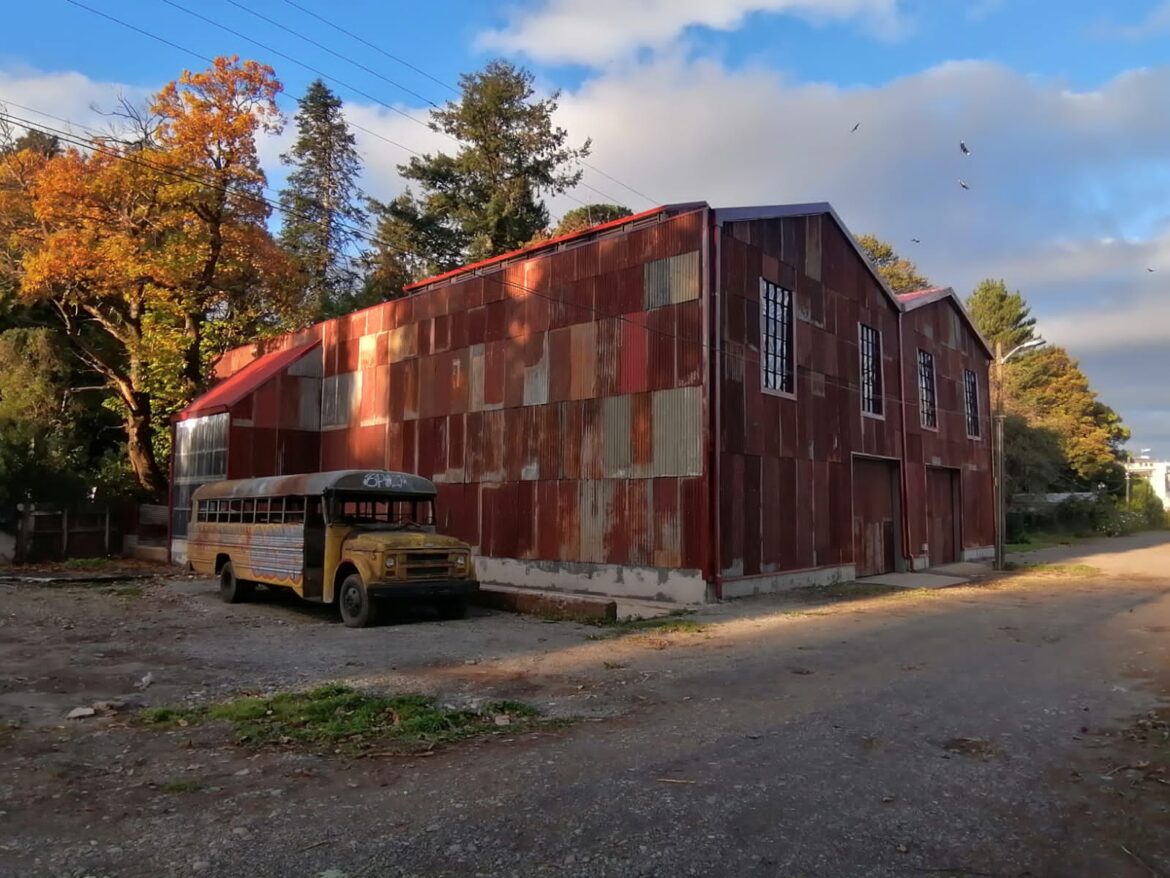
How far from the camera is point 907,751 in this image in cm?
640

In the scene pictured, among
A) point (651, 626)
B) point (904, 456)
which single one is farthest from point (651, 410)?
point (904, 456)

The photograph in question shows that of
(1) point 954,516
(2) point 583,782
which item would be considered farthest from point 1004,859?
(1) point 954,516

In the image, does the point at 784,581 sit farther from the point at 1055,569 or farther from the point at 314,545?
the point at 1055,569

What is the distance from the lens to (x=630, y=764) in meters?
6.05

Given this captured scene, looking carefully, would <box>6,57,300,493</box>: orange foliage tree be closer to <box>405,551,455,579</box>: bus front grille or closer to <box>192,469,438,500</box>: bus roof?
<box>192,469,438,500</box>: bus roof

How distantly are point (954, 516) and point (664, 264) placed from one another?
16443mm

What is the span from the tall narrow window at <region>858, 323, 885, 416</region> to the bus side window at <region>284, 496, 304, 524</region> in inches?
592

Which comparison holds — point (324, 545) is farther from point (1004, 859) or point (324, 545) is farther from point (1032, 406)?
point (1032, 406)

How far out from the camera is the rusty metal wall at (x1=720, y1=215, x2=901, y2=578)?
58.5 feet

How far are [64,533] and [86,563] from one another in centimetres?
245

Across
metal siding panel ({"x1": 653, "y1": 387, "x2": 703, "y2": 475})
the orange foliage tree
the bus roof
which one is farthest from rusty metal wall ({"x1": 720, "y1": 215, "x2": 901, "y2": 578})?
the orange foliage tree

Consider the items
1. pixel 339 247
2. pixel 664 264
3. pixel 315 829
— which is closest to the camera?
pixel 315 829

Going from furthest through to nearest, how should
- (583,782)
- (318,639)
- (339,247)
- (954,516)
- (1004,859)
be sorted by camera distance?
(339,247) → (954,516) → (318,639) → (583,782) → (1004,859)

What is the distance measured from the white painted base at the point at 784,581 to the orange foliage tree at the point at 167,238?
1799cm
